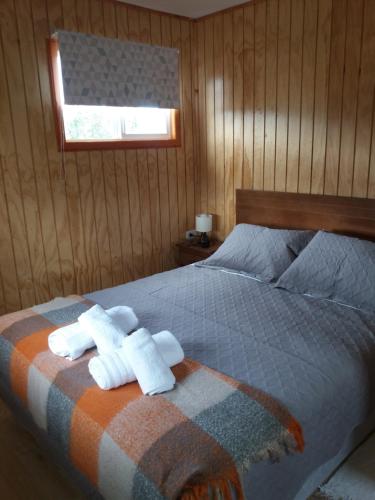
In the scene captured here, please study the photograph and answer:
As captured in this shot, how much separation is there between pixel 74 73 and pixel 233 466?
101 inches

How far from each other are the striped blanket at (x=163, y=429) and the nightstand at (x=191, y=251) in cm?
177

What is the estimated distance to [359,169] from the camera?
8.72 feet

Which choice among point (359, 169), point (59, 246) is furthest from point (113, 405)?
point (359, 169)

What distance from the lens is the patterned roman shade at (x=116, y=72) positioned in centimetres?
279

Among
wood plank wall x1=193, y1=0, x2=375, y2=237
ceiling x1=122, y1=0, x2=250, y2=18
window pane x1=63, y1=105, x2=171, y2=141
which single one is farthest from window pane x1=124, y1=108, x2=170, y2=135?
ceiling x1=122, y1=0, x2=250, y2=18

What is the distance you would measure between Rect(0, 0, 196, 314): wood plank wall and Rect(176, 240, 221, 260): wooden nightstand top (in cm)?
13

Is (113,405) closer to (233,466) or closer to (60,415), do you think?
(60,415)

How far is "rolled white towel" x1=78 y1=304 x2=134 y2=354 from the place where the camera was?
1.76 m

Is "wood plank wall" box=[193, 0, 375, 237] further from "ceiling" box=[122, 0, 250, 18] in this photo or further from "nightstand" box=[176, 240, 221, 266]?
"nightstand" box=[176, 240, 221, 266]

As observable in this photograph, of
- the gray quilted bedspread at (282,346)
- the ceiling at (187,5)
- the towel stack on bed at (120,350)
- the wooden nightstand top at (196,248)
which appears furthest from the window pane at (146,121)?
the towel stack on bed at (120,350)

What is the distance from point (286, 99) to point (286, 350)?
1.91 meters

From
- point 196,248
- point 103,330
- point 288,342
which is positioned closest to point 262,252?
point 196,248

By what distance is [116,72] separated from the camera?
3010 mm

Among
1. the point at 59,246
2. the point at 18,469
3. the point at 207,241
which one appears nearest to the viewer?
the point at 18,469
